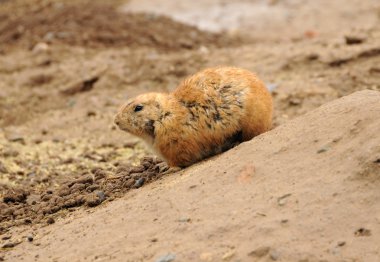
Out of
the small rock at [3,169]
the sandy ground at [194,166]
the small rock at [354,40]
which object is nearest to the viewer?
the sandy ground at [194,166]

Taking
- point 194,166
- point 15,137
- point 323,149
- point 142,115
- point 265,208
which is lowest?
point 15,137

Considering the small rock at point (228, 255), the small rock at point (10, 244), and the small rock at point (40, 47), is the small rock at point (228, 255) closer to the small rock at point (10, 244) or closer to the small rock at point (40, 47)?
the small rock at point (10, 244)

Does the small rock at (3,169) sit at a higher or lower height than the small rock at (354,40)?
lower

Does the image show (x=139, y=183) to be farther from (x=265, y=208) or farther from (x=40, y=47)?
(x=40, y=47)

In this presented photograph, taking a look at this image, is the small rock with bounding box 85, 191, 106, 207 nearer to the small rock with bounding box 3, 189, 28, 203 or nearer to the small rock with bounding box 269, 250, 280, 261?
the small rock with bounding box 3, 189, 28, 203

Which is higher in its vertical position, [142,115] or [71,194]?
[142,115]

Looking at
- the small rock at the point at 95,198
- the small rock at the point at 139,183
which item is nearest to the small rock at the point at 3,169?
the small rock at the point at 95,198

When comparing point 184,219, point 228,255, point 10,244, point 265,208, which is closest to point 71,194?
point 10,244

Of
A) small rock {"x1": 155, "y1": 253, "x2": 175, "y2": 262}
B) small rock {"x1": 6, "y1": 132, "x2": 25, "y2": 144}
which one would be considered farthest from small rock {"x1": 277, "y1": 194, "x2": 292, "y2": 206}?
small rock {"x1": 6, "y1": 132, "x2": 25, "y2": 144}
